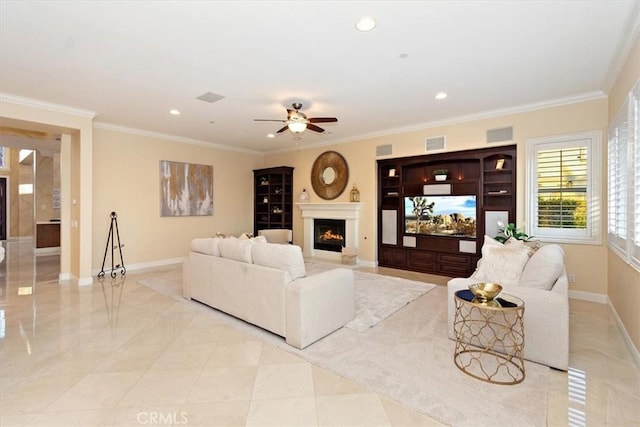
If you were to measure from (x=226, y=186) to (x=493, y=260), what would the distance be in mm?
6546

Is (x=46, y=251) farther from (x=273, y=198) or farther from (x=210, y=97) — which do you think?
(x=210, y=97)

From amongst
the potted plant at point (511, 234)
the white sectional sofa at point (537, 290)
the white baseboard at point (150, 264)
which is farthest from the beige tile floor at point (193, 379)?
the white baseboard at point (150, 264)

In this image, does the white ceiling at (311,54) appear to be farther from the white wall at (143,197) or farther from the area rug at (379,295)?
the area rug at (379,295)

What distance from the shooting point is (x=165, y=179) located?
678 centimetres

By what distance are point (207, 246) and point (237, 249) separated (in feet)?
2.20

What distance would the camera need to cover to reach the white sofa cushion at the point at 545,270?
2.71 metres

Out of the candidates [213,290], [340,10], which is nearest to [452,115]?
[340,10]

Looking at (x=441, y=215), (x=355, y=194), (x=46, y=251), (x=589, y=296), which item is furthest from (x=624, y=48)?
(x=46, y=251)

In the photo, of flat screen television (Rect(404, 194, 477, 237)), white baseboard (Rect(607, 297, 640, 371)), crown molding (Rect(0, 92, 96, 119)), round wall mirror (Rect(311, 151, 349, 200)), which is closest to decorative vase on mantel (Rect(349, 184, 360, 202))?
round wall mirror (Rect(311, 151, 349, 200))

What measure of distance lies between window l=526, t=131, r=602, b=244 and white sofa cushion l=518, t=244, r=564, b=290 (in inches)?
87.8

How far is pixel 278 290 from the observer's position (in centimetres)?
300

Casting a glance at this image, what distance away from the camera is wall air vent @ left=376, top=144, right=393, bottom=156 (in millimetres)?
6383

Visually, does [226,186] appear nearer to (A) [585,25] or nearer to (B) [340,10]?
(B) [340,10]

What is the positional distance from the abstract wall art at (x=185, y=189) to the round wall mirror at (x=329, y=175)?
8.61ft
